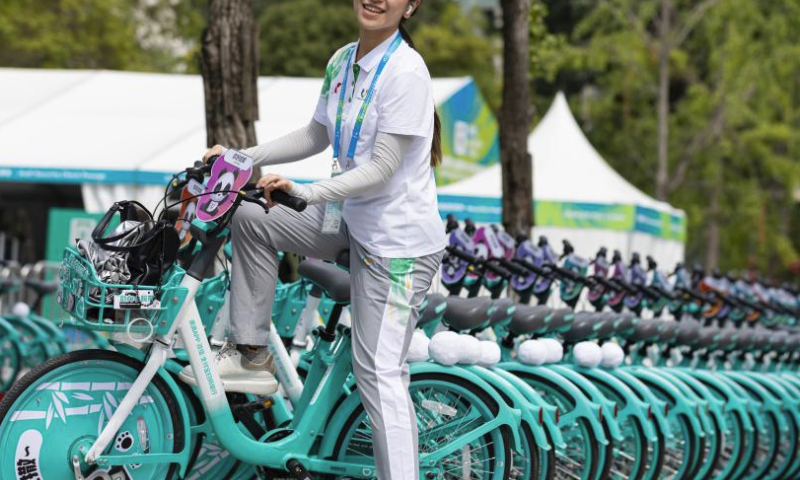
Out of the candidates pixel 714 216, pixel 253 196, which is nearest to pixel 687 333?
pixel 253 196

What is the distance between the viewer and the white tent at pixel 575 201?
533 inches

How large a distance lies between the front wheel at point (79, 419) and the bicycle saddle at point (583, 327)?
2.52 metres

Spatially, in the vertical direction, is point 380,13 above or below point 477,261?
above

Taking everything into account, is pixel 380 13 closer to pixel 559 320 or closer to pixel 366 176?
pixel 366 176

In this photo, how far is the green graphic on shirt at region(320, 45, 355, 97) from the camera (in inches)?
155

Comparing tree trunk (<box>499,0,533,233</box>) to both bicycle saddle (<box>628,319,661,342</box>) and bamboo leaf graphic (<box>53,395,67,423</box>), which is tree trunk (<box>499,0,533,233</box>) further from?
bamboo leaf graphic (<box>53,395,67,423</box>)

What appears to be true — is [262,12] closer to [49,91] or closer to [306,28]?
[306,28]

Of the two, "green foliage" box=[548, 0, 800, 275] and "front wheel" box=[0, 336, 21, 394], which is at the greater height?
"green foliage" box=[548, 0, 800, 275]

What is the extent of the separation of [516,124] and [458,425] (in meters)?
5.19

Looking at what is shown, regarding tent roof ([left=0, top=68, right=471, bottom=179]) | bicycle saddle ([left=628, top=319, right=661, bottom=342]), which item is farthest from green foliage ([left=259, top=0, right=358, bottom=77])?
bicycle saddle ([left=628, top=319, right=661, bottom=342])

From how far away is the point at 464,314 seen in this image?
5.09 metres

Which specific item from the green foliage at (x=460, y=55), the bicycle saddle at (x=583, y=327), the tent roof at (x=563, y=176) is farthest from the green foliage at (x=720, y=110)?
the bicycle saddle at (x=583, y=327)

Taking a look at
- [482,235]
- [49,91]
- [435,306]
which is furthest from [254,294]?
[49,91]

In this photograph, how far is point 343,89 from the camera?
3.85 metres
